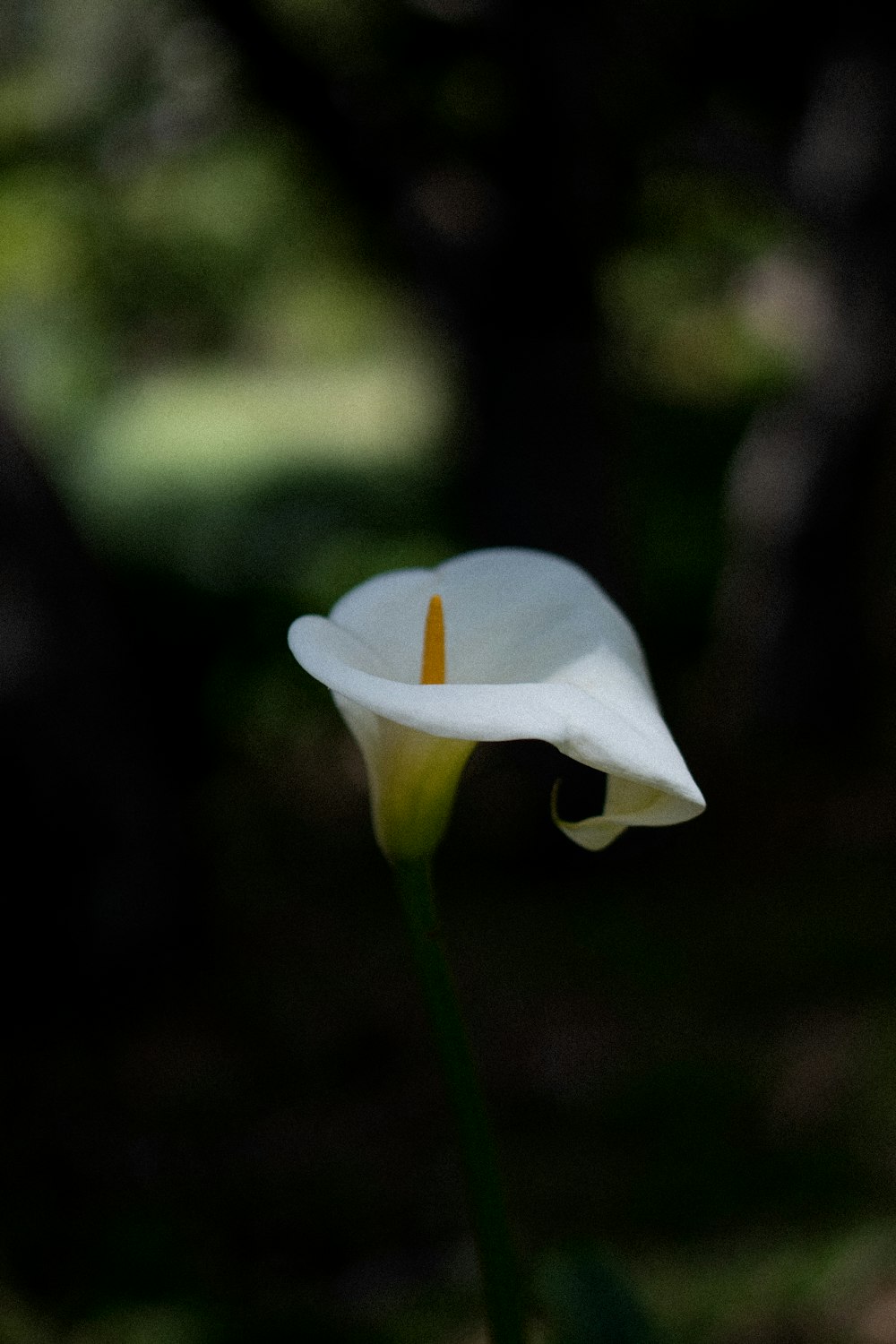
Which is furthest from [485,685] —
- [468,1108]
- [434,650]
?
[468,1108]

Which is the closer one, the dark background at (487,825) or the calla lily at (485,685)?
the calla lily at (485,685)

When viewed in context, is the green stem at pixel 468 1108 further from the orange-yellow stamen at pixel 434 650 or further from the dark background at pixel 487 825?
the dark background at pixel 487 825

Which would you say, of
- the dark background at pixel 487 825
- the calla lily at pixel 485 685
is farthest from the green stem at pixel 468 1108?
the dark background at pixel 487 825

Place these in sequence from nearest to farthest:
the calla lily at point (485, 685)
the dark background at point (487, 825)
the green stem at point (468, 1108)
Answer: the calla lily at point (485, 685) → the green stem at point (468, 1108) → the dark background at point (487, 825)

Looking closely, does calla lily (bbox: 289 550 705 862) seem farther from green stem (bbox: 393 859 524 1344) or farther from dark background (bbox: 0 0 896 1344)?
dark background (bbox: 0 0 896 1344)

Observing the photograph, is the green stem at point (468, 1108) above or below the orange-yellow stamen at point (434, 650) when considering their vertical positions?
below

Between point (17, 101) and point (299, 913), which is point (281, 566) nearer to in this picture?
point (17, 101)
